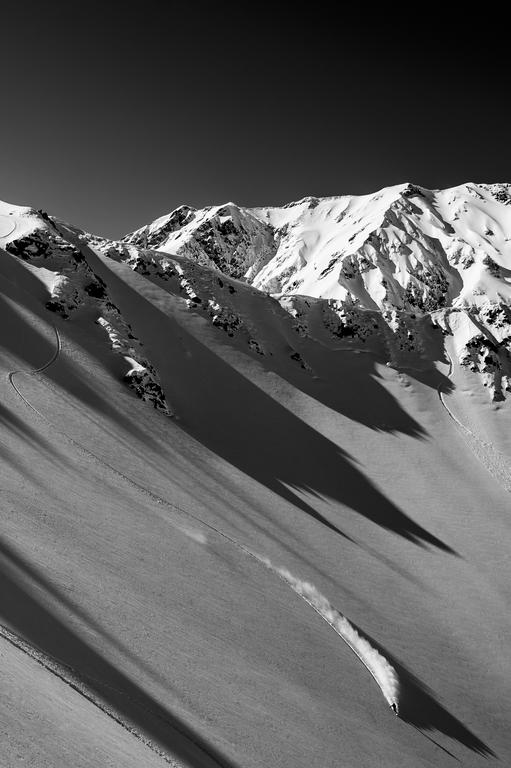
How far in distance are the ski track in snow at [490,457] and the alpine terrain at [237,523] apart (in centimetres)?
32

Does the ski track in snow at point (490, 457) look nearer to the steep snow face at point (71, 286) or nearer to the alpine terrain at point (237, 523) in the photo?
the alpine terrain at point (237, 523)

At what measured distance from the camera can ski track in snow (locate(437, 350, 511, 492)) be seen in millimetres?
49625

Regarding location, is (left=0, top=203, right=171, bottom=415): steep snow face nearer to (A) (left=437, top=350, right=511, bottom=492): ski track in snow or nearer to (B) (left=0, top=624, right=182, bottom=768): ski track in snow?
(B) (left=0, top=624, right=182, bottom=768): ski track in snow

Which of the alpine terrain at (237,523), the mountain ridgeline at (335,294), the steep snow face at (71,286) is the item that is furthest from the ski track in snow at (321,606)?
the mountain ridgeline at (335,294)

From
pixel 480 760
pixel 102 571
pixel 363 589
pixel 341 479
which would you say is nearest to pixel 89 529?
pixel 102 571

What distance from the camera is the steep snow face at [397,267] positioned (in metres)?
75.3

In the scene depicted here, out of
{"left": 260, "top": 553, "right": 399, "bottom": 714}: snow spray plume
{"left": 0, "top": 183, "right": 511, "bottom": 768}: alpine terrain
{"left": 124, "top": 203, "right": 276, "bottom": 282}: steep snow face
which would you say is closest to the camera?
{"left": 0, "top": 183, "right": 511, "bottom": 768}: alpine terrain

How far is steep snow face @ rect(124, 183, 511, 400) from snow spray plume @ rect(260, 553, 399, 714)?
165ft

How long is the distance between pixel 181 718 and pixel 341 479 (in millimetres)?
31606

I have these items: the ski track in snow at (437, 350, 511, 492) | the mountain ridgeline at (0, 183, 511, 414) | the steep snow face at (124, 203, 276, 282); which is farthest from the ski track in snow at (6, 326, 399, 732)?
the steep snow face at (124, 203, 276, 282)

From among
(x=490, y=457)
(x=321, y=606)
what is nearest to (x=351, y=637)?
(x=321, y=606)

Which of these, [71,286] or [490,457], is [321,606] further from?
[490,457]

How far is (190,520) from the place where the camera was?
25344 millimetres

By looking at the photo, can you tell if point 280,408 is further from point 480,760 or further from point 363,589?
point 480,760
